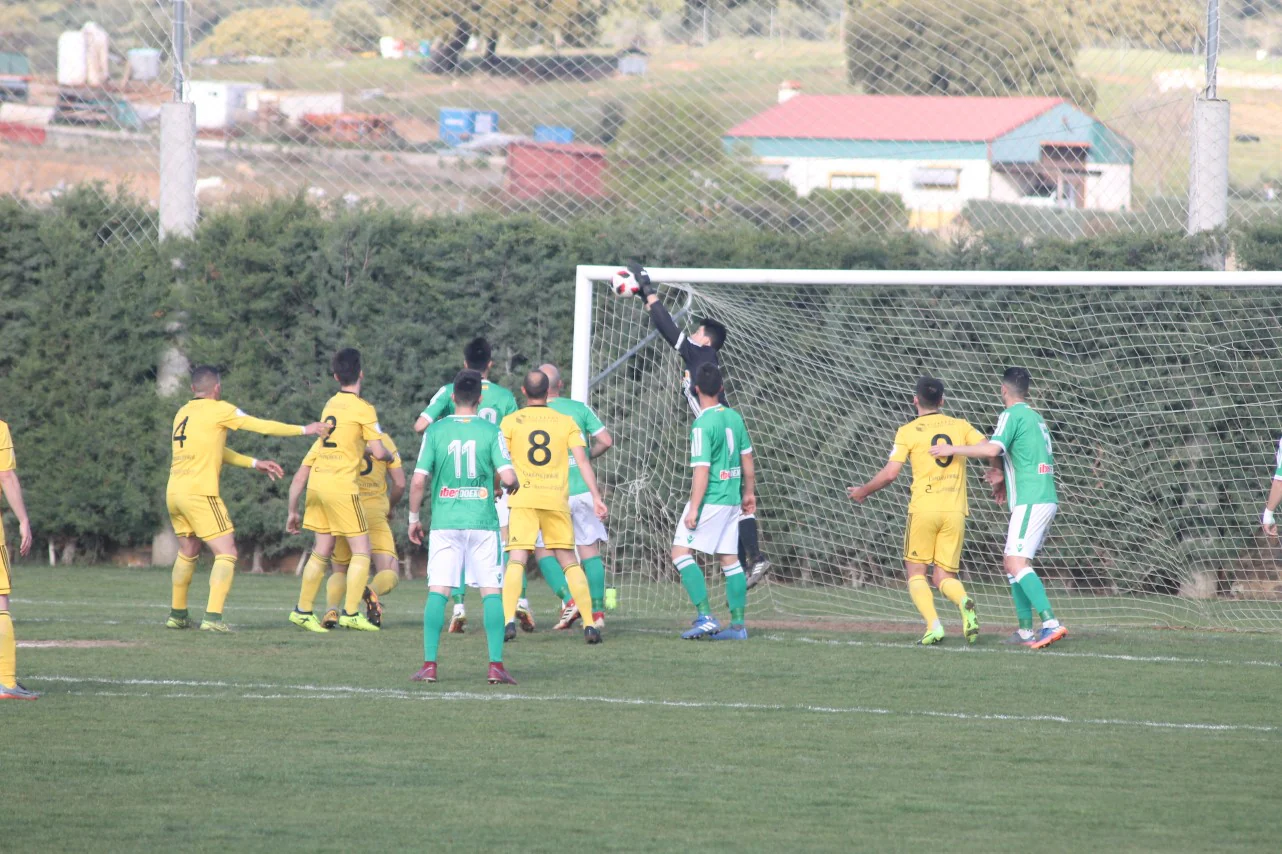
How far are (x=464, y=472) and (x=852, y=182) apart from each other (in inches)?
368

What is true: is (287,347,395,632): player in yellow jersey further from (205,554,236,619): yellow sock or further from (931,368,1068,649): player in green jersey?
(931,368,1068,649): player in green jersey

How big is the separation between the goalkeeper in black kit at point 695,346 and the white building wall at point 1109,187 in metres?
5.92

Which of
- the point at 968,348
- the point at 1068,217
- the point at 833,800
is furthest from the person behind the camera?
the point at 1068,217

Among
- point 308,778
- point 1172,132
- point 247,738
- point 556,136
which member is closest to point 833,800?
point 308,778

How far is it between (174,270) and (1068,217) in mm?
9557

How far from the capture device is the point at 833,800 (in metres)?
6.14

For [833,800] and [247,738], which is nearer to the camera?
[833,800]

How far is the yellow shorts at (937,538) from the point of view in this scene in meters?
10.8

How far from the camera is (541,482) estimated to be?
1039 cm

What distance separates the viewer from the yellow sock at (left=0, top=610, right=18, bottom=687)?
792 centimetres

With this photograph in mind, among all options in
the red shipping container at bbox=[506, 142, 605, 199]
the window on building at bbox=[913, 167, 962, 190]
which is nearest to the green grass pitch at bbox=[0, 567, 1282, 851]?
the window on building at bbox=[913, 167, 962, 190]

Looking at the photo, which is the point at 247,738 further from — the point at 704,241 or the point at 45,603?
the point at 704,241

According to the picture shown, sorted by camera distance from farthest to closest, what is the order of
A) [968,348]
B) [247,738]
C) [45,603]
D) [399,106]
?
[399,106] < [968,348] < [45,603] < [247,738]

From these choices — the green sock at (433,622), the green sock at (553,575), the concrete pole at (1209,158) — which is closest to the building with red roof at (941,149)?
the concrete pole at (1209,158)
